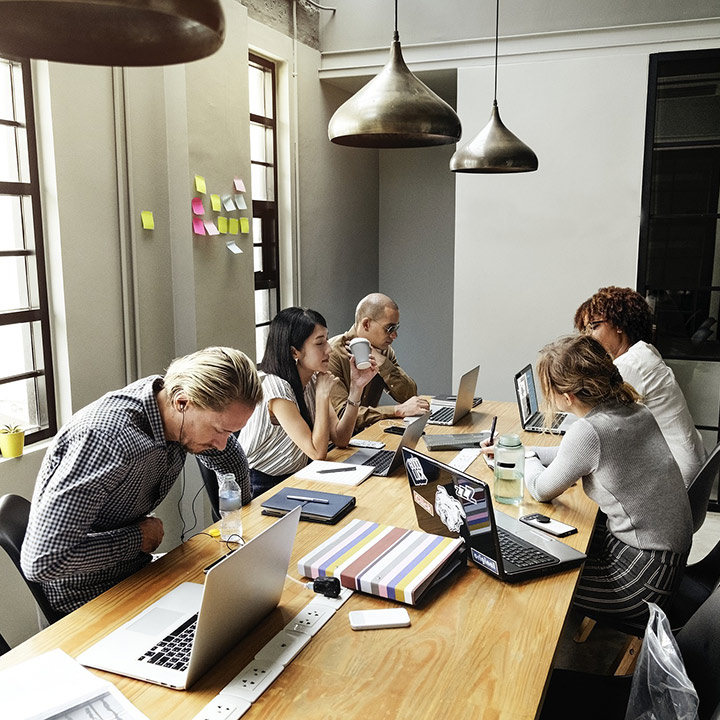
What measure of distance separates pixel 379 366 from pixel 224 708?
8.47 feet

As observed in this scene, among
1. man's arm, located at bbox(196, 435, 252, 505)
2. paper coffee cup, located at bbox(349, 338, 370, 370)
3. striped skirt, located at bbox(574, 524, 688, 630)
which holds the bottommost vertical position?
striped skirt, located at bbox(574, 524, 688, 630)

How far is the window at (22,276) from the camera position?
9.02 feet

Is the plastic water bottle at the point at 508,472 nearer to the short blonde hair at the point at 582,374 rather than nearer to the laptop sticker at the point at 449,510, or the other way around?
the short blonde hair at the point at 582,374

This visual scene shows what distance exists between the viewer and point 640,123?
4.08 m

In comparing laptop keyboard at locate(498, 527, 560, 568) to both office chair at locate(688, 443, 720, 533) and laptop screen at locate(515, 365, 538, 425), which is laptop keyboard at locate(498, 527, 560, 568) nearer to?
office chair at locate(688, 443, 720, 533)

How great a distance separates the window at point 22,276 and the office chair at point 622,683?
2248mm

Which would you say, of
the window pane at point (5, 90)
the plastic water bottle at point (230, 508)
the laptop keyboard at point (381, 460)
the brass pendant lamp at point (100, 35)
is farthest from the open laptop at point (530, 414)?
the brass pendant lamp at point (100, 35)

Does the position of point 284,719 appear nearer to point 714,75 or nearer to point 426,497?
point 426,497

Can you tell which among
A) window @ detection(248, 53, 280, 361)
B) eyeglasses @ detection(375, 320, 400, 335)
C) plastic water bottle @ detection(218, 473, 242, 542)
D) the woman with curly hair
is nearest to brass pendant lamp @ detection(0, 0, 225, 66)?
plastic water bottle @ detection(218, 473, 242, 542)

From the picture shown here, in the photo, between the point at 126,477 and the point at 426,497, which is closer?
the point at 126,477

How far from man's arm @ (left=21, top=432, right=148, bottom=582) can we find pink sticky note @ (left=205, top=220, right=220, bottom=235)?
6.65 ft

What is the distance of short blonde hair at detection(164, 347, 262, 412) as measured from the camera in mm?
1729

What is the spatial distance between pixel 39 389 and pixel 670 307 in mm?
3501

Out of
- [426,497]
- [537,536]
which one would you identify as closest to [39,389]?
[426,497]
